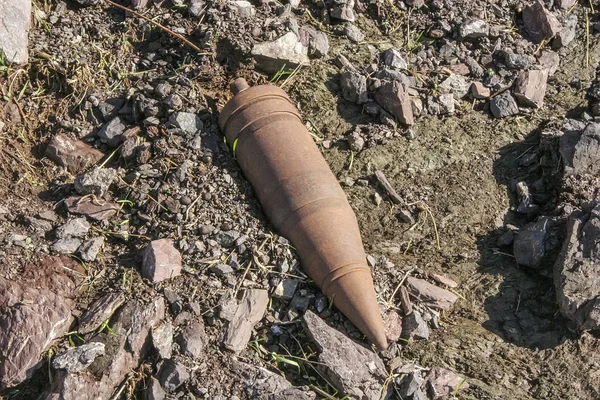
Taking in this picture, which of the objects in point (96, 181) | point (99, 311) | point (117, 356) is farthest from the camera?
point (96, 181)

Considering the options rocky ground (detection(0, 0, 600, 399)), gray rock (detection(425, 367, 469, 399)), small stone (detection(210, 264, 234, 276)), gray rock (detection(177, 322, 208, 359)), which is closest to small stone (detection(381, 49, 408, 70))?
rocky ground (detection(0, 0, 600, 399))

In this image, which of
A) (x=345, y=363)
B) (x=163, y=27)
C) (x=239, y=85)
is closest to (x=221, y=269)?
(x=345, y=363)

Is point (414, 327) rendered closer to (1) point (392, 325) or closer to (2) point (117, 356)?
(1) point (392, 325)

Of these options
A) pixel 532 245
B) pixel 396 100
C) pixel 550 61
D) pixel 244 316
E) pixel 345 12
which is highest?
pixel 550 61

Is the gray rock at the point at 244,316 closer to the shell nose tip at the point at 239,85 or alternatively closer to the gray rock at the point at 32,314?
the gray rock at the point at 32,314

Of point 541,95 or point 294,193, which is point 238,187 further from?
point 541,95
